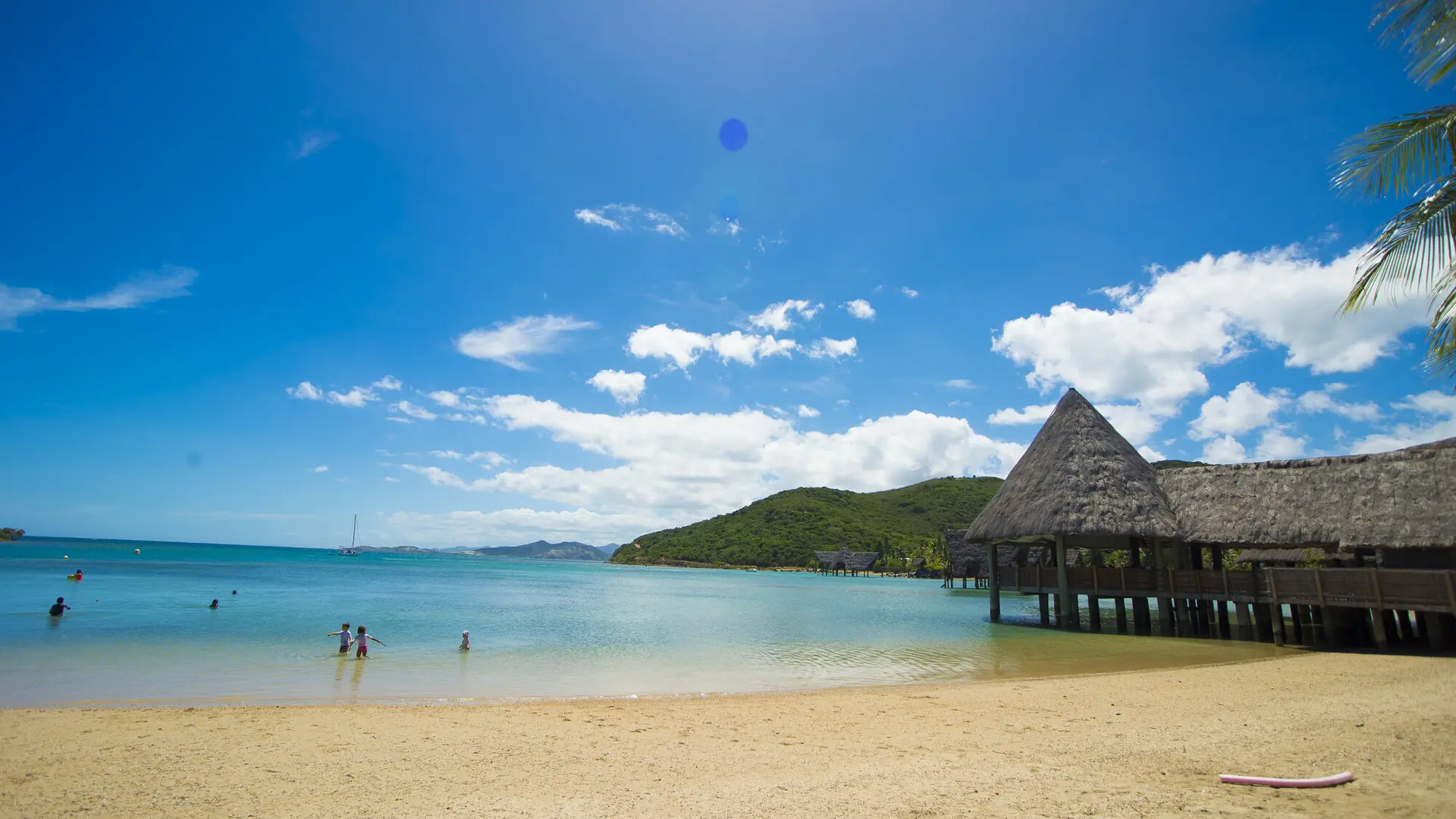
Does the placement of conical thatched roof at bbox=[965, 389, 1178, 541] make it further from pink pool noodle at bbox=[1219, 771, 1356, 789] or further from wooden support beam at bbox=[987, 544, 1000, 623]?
pink pool noodle at bbox=[1219, 771, 1356, 789]

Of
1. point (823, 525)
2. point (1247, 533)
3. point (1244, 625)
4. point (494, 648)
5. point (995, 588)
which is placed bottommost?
point (494, 648)

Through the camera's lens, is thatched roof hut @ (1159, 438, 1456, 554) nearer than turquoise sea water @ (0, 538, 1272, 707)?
No

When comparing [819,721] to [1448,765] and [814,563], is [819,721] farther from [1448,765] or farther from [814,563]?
[814,563]

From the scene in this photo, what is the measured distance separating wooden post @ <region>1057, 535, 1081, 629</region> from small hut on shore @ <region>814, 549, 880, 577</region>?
2240 inches

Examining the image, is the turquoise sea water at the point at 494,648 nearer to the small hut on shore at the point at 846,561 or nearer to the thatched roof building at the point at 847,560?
the thatched roof building at the point at 847,560

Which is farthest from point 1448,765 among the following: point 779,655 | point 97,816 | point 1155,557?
point 1155,557

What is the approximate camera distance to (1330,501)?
16812mm

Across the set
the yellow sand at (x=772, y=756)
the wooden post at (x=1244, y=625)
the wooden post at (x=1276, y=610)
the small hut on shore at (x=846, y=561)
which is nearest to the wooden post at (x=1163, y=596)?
the wooden post at (x=1244, y=625)

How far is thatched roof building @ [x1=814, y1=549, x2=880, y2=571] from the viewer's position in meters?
77.4

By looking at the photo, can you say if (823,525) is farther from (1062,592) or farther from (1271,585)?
(1271,585)

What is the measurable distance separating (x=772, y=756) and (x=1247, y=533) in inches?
654

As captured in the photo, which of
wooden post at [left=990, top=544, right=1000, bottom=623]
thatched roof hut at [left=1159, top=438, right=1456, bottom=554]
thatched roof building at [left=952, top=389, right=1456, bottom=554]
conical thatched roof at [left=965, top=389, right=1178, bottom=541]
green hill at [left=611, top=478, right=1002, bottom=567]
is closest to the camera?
thatched roof hut at [left=1159, top=438, right=1456, bottom=554]

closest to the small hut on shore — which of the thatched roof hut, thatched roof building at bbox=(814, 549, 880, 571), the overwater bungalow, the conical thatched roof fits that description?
thatched roof building at bbox=(814, 549, 880, 571)

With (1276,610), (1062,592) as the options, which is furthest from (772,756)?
(1062,592)
